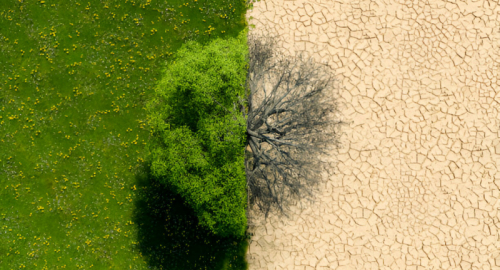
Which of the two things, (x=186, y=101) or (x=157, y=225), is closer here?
(x=186, y=101)

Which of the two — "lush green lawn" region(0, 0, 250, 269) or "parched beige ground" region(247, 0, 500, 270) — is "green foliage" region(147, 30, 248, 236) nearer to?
"lush green lawn" region(0, 0, 250, 269)

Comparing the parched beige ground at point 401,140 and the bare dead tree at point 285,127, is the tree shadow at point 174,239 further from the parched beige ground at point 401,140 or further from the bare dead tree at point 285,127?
the bare dead tree at point 285,127

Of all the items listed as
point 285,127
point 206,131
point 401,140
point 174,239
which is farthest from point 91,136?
point 401,140

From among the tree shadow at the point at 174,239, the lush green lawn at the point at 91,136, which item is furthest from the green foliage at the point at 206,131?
the lush green lawn at the point at 91,136

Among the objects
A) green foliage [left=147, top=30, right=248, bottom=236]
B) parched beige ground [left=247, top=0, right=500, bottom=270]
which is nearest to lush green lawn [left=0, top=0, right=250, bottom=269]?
parched beige ground [left=247, top=0, right=500, bottom=270]

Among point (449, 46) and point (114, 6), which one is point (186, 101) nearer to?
point (114, 6)

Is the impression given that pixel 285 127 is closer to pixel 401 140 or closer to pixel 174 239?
pixel 401 140

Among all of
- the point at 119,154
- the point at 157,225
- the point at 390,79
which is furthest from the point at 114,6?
the point at 390,79
